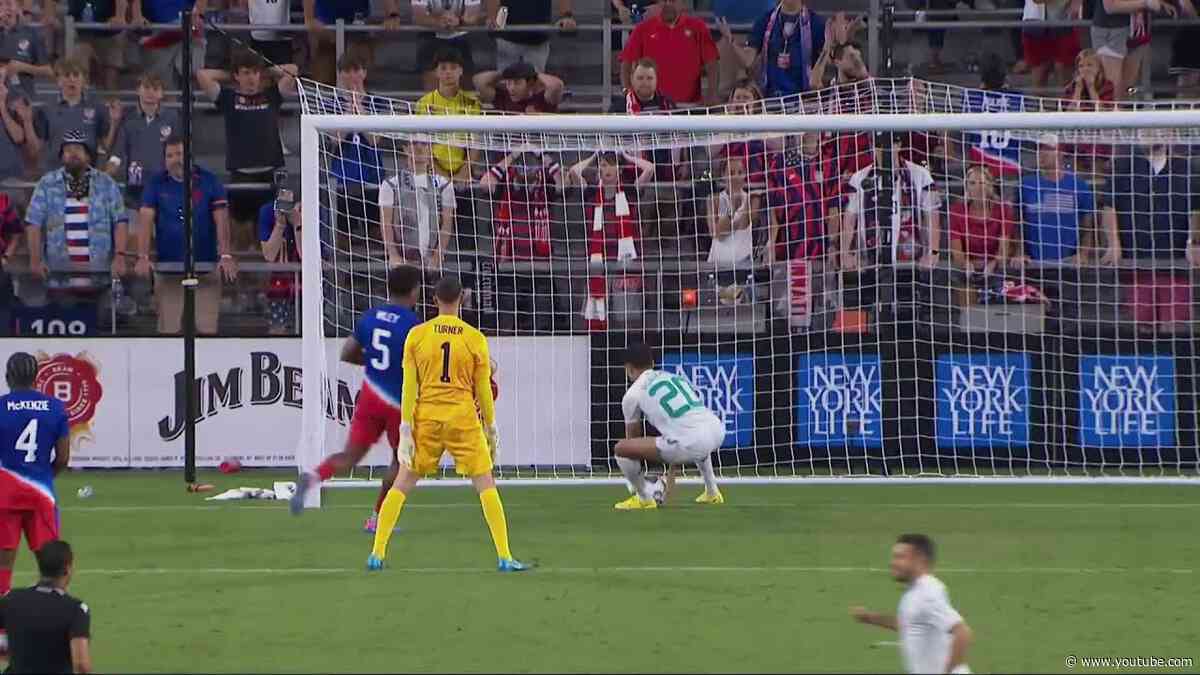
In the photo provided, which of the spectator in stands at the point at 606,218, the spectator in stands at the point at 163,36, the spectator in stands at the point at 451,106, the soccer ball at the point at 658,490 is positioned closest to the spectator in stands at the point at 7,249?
the spectator in stands at the point at 163,36

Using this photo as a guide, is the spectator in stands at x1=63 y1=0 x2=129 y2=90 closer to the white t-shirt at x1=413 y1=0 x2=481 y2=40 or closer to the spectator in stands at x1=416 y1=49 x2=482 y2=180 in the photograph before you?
the white t-shirt at x1=413 y1=0 x2=481 y2=40

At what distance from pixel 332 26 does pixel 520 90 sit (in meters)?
2.89

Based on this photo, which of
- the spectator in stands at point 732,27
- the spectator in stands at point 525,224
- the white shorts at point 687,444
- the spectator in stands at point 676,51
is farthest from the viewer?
the spectator in stands at point 732,27

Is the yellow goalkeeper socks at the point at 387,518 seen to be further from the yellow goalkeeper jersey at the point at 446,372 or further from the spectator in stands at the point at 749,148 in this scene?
the spectator in stands at the point at 749,148

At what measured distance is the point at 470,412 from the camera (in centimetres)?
1286

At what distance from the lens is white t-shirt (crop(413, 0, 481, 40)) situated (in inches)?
897

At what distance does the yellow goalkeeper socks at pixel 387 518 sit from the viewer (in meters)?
12.7

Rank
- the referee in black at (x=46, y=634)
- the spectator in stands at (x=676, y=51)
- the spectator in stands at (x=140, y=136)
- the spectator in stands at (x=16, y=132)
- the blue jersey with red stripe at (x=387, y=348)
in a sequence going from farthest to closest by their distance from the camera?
1. the spectator in stands at (x=676, y=51)
2. the spectator in stands at (x=16, y=132)
3. the spectator in stands at (x=140, y=136)
4. the blue jersey with red stripe at (x=387, y=348)
5. the referee in black at (x=46, y=634)

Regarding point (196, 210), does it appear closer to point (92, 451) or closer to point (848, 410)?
point (92, 451)

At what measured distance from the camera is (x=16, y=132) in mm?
21406

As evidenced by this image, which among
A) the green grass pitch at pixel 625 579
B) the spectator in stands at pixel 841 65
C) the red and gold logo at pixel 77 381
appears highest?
the spectator in stands at pixel 841 65

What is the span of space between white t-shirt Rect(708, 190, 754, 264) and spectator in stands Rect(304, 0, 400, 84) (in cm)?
500

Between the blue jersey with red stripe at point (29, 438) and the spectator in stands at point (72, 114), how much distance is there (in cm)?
1049

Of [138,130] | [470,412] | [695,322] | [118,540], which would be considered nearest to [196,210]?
[138,130]
